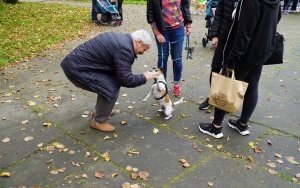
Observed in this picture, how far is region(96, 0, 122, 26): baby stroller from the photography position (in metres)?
11.1

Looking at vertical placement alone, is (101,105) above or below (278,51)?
below

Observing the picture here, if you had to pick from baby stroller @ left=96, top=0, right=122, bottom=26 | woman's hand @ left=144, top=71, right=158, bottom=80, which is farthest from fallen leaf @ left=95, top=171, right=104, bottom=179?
baby stroller @ left=96, top=0, right=122, bottom=26

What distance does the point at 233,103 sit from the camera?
339 cm

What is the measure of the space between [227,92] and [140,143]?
1.22 metres

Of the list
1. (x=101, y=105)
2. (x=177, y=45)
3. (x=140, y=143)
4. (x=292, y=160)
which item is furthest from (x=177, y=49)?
(x=292, y=160)

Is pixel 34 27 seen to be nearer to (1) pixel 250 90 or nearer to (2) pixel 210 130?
(2) pixel 210 130

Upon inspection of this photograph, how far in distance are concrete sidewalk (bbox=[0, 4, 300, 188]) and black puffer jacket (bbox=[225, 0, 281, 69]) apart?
3.48 feet

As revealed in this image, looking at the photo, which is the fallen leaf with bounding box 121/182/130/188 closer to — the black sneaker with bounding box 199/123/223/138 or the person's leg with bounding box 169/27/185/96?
the black sneaker with bounding box 199/123/223/138

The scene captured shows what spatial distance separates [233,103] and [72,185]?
1.88 metres

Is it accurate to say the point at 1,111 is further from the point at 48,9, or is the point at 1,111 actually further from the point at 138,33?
the point at 48,9

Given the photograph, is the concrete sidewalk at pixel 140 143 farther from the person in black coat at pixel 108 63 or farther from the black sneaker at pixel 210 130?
the person in black coat at pixel 108 63

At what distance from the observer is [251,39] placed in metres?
3.22

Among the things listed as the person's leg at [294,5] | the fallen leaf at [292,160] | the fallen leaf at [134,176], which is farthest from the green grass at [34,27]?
the person's leg at [294,5]

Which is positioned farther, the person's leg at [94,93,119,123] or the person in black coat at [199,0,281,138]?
the person's leg at [94,93,119,123]
